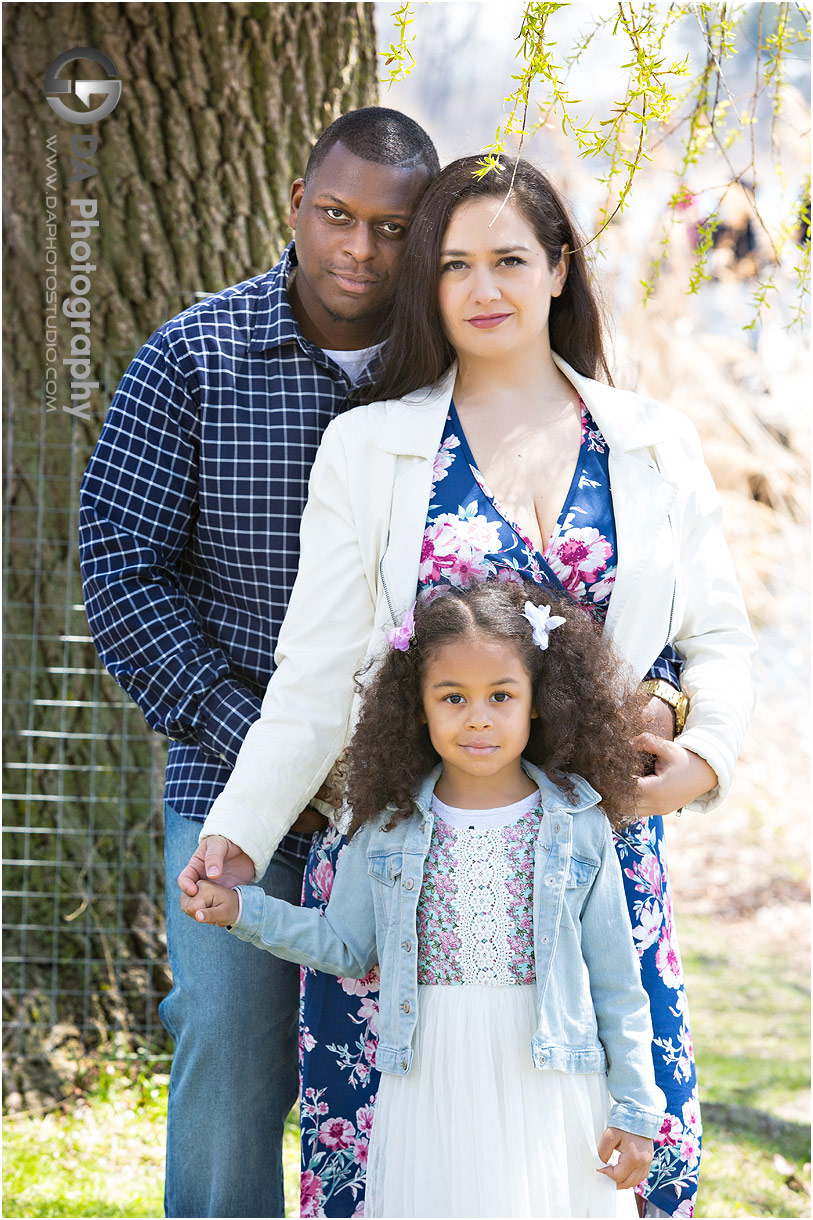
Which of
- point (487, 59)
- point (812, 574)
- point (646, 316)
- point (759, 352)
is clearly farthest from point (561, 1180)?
point (487, 59)

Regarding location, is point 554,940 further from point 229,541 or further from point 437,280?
point 437,280

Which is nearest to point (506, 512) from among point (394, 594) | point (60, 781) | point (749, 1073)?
point (394, 594)

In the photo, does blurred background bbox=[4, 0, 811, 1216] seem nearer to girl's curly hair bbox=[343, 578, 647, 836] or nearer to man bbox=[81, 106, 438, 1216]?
man bbox=[81, 106, 438, 1216]

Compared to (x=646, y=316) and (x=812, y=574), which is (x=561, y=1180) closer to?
(x=812, y=574)

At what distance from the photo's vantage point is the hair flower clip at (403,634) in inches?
71.7

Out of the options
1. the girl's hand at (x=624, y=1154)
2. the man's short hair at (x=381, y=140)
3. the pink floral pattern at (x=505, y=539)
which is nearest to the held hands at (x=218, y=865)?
the pink floral pattern at (x=505, y=539)

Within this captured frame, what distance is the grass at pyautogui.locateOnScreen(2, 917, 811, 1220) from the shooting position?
298 centimetres

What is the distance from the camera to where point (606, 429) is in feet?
6.64

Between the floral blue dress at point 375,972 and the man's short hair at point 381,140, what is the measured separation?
0.48 m

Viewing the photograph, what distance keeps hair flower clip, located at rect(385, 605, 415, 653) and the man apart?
382 millimetres

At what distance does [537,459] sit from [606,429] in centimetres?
13

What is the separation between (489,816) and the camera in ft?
6.05

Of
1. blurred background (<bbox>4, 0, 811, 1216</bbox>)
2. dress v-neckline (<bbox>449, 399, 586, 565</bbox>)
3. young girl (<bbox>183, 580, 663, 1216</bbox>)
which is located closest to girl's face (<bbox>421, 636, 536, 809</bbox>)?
young girl (<bbox>183, 580, 663, 1216</bbox>)

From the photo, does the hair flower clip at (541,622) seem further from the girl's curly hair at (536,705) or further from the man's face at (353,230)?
the man's face at (353,230)
